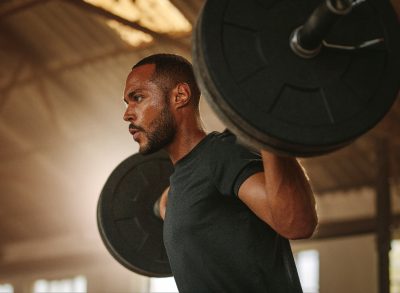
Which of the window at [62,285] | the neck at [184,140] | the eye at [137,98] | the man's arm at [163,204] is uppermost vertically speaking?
the window at [62,285]

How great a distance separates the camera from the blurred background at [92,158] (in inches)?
262

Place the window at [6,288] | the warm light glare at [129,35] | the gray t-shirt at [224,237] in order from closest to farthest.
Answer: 1. the gray t-shirt at [224,237]
2. the warm light glare at [129,35]
3. the window at [6,288]

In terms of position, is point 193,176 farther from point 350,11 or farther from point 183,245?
point 350,11

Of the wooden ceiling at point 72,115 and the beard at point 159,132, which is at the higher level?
the wooden ceiling at point 72,115

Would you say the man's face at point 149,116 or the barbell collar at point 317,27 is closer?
the barbell collar at point 317,27

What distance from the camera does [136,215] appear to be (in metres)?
2.40

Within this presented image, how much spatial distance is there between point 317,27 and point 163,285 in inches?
309

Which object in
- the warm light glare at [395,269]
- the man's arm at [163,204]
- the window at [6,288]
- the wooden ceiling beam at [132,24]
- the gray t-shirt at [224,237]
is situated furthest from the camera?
the window at [6,288]

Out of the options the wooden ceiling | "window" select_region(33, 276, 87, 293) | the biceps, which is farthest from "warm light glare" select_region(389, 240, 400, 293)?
the biceps

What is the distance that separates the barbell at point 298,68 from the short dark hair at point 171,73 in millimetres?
444

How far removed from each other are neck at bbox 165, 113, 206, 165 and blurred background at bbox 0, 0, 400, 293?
148 inches

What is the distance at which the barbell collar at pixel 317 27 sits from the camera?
1389 mm

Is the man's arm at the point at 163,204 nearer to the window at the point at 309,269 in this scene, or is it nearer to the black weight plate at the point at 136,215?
the black weight plate at the point at 136,215

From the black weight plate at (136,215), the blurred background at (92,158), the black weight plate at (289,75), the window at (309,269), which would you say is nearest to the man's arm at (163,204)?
the black weight plate at (136,215)
